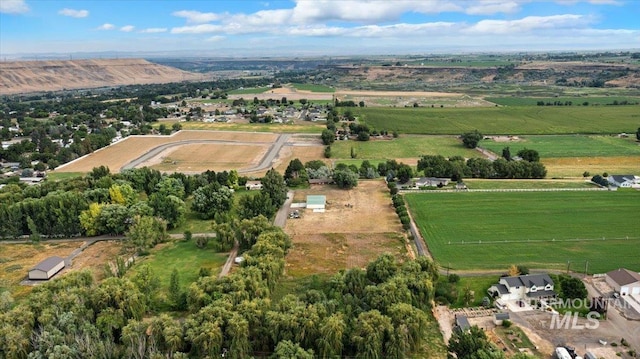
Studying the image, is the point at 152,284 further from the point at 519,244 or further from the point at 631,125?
the point at 631,125

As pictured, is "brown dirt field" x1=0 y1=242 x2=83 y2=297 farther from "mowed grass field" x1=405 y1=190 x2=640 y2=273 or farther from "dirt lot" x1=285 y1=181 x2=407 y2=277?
"mowed grass field" x1=405 y1=190 x2=640 y2=273

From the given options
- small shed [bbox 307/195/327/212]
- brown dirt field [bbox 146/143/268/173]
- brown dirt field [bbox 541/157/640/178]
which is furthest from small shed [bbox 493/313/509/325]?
brown dirt field [bbox 146/143/268/173]

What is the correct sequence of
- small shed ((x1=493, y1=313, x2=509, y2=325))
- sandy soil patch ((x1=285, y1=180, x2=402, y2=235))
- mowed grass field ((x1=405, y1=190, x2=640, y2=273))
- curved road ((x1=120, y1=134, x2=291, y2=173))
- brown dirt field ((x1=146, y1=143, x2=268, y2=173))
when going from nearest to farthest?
small shed ((x1=493, y1=313, x2=509, y2=325)), mowed grass field ((x1=405, y1=190, x2=640, y2=273)), sandy soil patch ((x1=285, y1=180, x2=402, y2=235)), curved road ((x1=120, y1=134, x2=291, y2=173)), brown dirt field ((x1=146, y1=143, x2=268, y2=173))

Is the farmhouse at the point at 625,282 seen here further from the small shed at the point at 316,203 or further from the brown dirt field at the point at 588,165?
the brown dirt field at the point at 588,165

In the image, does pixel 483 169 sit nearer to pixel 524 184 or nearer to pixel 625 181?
pixel 524 184

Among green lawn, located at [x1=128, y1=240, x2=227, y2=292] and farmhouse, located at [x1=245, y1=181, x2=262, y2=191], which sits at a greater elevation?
farmhouse, located at [x1=245, y1=181, x2=262, y2=191]

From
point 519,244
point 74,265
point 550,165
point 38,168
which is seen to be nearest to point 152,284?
point 74,265
